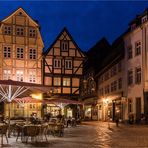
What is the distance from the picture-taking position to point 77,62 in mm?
54500

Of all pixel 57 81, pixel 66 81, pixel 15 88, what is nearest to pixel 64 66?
pixel 66 81

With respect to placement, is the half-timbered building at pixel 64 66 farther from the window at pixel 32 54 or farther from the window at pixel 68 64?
the window at pixel 32 54

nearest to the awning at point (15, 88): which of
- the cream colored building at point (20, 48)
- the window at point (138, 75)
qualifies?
the window at point (138, 75)

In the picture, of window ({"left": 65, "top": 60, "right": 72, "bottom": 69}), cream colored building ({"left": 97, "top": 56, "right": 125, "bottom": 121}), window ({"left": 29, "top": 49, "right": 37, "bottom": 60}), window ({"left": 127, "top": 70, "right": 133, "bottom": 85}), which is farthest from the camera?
window ({"left": 65, "top": 60, "right": 72, "bottom": 69})

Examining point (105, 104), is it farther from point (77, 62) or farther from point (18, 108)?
point (18, 108)

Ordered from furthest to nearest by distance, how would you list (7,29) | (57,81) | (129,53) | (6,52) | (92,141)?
(57,81), (7,29), (6,52), (129,53), (92,141)

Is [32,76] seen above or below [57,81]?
above

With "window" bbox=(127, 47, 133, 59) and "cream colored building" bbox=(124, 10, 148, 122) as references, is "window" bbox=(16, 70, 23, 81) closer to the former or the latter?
"cream colored building" bbox=(124, 10, 148, 122)

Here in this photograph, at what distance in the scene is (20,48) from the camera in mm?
51219

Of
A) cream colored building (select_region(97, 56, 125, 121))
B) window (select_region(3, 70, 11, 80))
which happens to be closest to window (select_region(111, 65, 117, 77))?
cream colored building (select_region(97, 56, 125, 121))

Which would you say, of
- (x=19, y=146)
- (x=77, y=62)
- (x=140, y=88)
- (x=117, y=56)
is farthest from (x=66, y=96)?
(x=19, y=146)

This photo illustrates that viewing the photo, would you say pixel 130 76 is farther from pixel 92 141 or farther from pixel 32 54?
pixel 92 141

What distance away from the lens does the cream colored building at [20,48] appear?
5041cm

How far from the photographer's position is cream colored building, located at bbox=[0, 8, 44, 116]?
50.4 m
